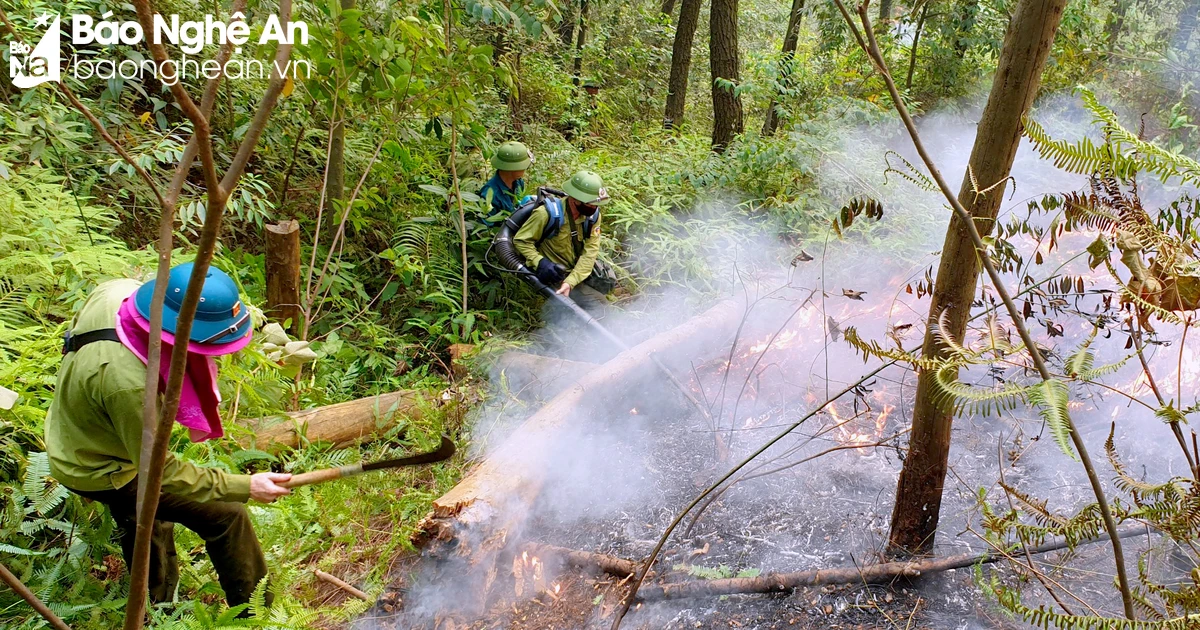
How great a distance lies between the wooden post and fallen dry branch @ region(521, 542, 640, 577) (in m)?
2.89

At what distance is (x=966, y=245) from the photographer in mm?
2670

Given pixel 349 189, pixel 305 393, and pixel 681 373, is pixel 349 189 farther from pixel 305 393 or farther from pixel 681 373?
pixel 681 373

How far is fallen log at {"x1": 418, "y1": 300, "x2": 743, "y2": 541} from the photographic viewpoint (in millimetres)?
3787

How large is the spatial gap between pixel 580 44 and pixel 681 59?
3184mm

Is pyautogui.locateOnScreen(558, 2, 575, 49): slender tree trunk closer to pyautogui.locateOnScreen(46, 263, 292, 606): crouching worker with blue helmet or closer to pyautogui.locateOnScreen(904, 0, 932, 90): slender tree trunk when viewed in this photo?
pyautogui.locateOnScreen(904, 0, 932, 90): slender tree trunk

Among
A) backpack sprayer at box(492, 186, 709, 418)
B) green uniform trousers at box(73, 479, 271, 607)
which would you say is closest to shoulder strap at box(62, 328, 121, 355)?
green uniform trousers at box(73, 479, 271, 607)

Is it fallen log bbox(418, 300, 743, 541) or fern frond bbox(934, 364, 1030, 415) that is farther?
fallen log bbox(418, 300, 743, 541)

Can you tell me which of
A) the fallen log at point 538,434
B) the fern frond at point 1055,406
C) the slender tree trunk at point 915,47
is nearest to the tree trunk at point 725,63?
the slender tree trunk at point 915,47

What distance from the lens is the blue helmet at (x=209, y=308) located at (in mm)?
2463

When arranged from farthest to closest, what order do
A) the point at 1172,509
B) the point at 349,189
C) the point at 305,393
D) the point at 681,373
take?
1. the point at 349,189
2. the point at 681,373
3. the point at 305,393
4. the point at 1172,509

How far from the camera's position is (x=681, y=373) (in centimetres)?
557

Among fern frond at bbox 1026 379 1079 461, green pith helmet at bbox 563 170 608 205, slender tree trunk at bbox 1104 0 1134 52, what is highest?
slender tree trunk at bbox 1104 0 1134 52

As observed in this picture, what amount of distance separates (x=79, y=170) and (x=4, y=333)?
9.45ft

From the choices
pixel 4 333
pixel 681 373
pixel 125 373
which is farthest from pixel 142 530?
pixel 681 373
